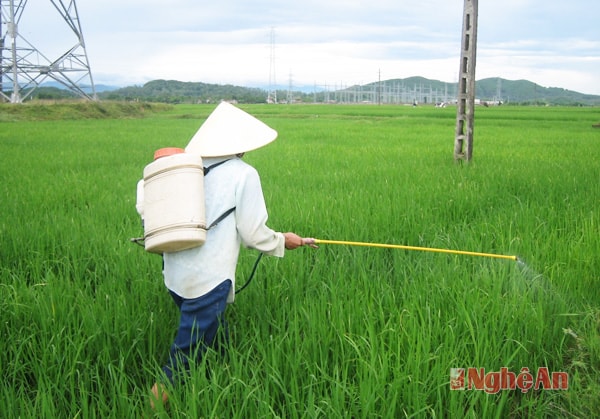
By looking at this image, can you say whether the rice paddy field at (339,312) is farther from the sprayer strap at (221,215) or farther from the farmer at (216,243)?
the sprayer strap at (221,215)

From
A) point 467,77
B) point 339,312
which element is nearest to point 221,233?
point 339,312

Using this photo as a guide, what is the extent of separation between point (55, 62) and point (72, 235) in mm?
25119

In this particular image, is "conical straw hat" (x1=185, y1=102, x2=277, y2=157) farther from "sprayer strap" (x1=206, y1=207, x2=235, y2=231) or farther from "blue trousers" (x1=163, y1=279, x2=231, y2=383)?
"blue trousers" (x1=163, y1=279, x2=231, y2=383)

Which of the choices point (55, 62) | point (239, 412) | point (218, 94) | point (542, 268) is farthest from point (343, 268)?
point (218, 94)

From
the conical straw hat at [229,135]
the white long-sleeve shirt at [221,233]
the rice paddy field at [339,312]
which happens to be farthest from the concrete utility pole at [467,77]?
the white long-sleeve shirt at [221,233]

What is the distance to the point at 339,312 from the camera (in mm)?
2160

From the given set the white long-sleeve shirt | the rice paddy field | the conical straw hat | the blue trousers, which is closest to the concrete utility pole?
the rice paddy field

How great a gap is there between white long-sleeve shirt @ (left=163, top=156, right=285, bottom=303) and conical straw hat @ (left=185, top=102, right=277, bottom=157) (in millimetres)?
65

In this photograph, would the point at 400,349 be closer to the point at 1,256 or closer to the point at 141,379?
the point at 141,379

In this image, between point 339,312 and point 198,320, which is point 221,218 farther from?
point 339,312

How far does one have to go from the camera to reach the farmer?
73.9 inches

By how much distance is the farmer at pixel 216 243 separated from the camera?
6.15 feet

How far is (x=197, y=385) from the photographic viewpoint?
168 centimetres

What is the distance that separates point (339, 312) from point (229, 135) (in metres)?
0.84
